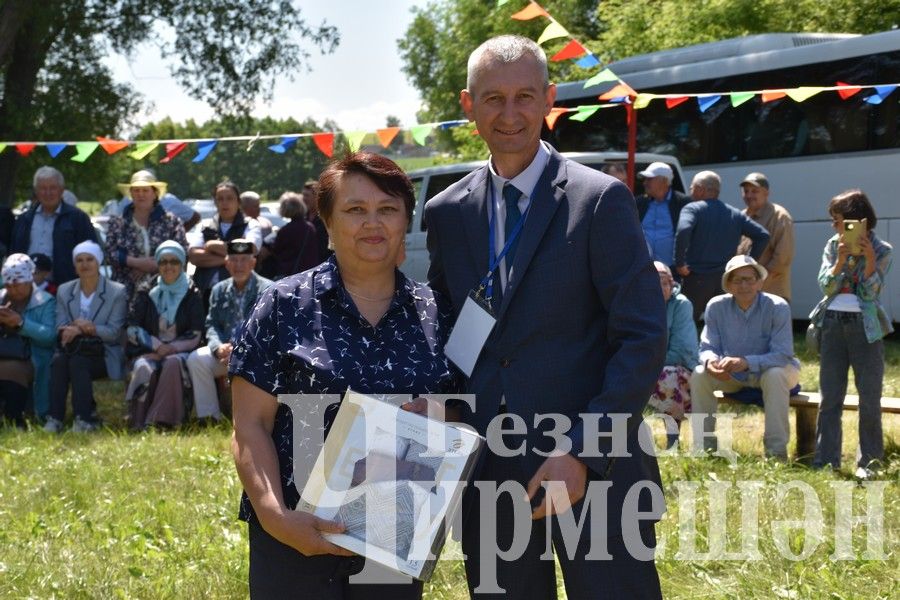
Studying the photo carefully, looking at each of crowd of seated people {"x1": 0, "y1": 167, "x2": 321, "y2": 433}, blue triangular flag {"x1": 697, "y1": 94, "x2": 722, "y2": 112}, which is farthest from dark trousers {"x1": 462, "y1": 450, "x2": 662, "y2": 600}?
blue triangular flag {"x1": 697, "y1": 94, "x2": 722, "y2": 112}

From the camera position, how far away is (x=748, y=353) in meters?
7.54

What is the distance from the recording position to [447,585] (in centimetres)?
493

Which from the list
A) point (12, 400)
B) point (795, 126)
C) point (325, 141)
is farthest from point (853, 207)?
point (795, 126)

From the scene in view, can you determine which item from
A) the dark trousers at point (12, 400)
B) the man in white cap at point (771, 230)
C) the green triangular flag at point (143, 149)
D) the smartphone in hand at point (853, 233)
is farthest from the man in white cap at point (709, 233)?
the dark trousers at point (12, 400)

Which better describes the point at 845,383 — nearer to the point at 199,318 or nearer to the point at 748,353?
the point at 748,353

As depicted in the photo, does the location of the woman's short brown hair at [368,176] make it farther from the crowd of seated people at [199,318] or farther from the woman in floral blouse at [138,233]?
the woman in floral blouse at [138,233]

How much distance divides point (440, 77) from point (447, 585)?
30.8 metres

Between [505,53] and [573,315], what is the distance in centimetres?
69

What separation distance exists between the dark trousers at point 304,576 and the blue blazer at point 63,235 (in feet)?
25.7

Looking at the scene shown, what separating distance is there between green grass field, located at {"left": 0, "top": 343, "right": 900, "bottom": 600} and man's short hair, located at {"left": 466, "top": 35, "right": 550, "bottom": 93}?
2.56 metres

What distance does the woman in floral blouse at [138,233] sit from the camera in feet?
32.2

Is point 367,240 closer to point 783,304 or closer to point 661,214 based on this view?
point 783,304

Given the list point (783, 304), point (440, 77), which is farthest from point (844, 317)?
point (440, 77)

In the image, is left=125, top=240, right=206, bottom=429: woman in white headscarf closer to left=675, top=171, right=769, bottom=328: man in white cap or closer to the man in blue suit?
left=675, top=171, right=769, bottom=328: man in white cap
